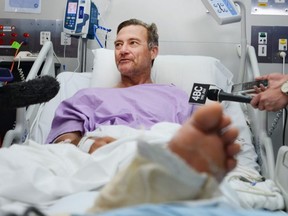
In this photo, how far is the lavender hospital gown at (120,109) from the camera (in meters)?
1.80

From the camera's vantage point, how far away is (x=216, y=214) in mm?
660

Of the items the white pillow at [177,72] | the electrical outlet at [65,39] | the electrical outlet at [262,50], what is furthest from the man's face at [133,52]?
the electrical outlet at [262,50]

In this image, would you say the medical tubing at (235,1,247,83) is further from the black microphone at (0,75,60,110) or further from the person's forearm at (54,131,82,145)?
the black microphone at (0,75,60,110)

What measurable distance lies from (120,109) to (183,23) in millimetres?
1274

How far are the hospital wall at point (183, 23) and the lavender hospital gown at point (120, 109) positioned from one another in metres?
0.93

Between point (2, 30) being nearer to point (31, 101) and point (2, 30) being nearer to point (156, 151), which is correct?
point (31, 101)

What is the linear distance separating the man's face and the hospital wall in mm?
653

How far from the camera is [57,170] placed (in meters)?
1.21

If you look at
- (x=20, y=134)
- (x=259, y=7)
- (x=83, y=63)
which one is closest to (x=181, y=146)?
(x=20, y=134)

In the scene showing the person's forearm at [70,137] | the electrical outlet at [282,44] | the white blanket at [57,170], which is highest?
the electrical outlet at [282,44]

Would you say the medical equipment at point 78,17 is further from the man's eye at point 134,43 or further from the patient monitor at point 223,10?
the patient monitor at point 223,10

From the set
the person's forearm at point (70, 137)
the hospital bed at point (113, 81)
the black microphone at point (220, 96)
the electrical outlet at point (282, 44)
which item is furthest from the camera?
the electrical outlet at point (282, 44)

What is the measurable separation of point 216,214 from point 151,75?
1783 mm

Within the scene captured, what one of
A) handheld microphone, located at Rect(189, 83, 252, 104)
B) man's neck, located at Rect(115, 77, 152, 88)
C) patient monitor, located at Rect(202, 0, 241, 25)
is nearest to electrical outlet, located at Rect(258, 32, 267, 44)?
patient monitor, located at Rect(202, 0, 241, 25)
